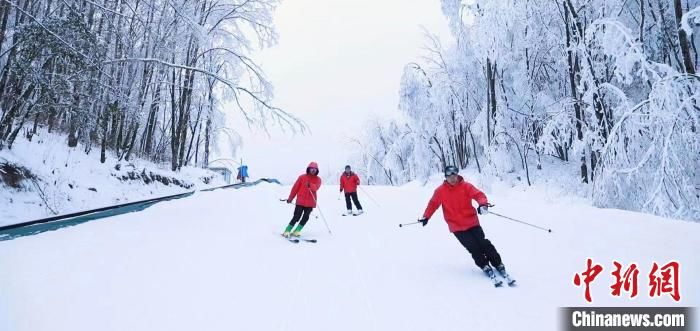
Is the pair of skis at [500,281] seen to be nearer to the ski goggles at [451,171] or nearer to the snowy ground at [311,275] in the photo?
the snowy ground at [311,275]

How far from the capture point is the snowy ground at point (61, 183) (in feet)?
22.0

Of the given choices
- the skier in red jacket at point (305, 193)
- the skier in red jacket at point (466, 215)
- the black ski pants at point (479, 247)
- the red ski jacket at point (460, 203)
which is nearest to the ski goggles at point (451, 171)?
the skier in red jacket at point (466, 215)

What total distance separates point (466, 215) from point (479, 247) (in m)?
0.41

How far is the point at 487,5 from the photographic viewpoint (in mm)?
14297

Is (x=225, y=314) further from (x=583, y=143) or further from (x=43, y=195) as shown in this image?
(x=583, y=143)

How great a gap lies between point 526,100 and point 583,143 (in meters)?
7.54

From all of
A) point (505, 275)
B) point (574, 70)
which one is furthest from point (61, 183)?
point (574, 70)

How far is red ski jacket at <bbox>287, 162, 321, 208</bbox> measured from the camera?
22.8 feet

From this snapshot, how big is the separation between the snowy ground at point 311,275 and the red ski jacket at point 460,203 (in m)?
0.65

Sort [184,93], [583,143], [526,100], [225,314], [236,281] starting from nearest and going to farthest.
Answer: [225,314] → [236,281] → [583,143] → [184,93] → [526,100]

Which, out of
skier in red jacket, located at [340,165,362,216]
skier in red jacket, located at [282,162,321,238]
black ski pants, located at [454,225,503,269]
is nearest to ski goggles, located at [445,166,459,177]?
black ski pants, located at [454,225,503,269]

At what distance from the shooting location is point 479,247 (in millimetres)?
4227

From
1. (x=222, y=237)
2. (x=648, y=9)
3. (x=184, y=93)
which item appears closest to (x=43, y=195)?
(x=222, y=237)

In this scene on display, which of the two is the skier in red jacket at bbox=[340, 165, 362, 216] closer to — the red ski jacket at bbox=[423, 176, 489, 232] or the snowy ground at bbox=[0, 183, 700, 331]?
the snowy ground at bbox=[0, 183, 700, 331]
